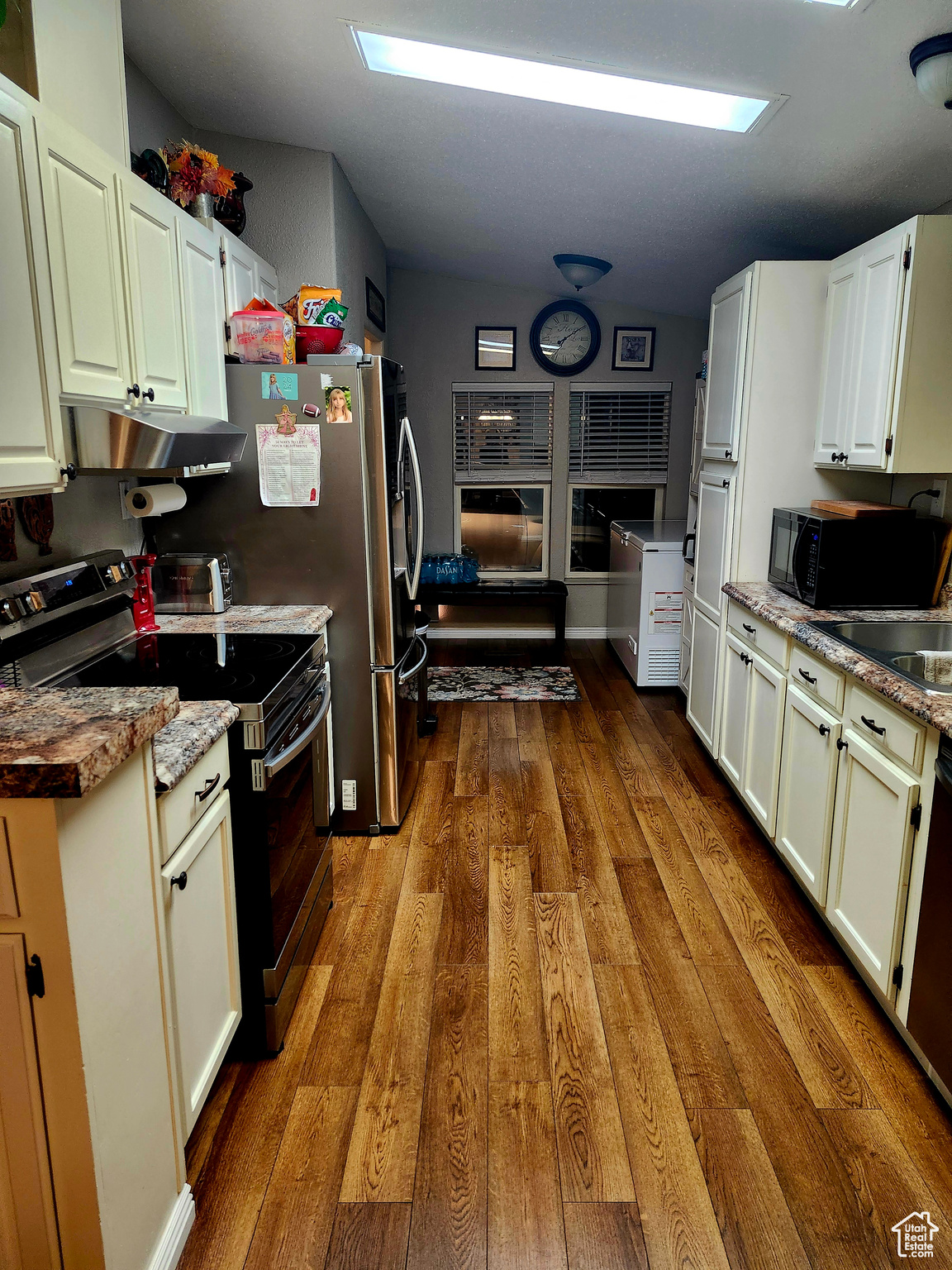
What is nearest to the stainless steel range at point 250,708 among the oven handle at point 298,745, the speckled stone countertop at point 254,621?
the oven handle at point 298,745

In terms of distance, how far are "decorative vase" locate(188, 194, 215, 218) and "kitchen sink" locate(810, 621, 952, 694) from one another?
231 centimetres

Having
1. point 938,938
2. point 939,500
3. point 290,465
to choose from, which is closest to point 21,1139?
point 938,938

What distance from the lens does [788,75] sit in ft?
7.49

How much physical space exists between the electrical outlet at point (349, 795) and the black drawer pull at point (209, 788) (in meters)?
1.40

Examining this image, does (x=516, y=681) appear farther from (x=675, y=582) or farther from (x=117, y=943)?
(x=117, y=943)

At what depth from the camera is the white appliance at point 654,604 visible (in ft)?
15.8

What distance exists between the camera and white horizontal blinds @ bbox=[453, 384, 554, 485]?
234 inches

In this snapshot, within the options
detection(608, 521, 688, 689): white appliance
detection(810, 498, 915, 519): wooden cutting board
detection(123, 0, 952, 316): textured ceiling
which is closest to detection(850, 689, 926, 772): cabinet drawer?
detection(810, 498, 915, 519): wooden cutting board

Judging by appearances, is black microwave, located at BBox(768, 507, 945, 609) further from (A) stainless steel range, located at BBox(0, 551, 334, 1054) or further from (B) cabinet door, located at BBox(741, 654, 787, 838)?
(A) stainless steel range, located at BBox(0, 551, 334, 1054)

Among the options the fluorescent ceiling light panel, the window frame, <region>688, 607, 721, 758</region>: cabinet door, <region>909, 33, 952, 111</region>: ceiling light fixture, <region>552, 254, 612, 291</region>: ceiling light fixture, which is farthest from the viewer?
the window frame

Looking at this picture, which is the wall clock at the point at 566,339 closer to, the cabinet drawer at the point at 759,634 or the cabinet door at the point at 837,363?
the cabinet door at the point at 837,363

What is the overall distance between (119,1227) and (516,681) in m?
4.07

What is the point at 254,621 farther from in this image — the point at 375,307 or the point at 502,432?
the point at 502,432

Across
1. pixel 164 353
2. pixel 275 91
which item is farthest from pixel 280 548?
pixel 275 91
